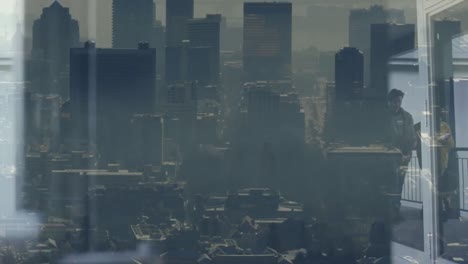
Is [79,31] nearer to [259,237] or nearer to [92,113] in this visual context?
[92,113]

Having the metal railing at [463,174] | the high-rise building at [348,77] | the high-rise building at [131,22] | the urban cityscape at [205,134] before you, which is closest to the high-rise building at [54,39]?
the urban cityscape at [205,134]

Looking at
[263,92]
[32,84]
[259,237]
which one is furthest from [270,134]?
[32,84]

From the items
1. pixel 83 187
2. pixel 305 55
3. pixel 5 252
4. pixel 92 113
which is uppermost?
pixel 305 55

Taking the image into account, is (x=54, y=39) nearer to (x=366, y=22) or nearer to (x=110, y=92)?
(x=110, y=92)

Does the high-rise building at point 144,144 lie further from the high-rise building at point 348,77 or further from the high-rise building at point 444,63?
the high-rise building at point 444,63

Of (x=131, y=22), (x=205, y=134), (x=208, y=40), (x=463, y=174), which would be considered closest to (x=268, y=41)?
(x=208, y=40)

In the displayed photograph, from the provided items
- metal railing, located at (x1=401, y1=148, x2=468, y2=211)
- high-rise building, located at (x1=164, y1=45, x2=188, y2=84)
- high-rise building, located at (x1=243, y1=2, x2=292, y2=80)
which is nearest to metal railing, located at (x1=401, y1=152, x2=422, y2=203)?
metal railing, located at (x1=401, y1=148, x2=468, y2=211)
